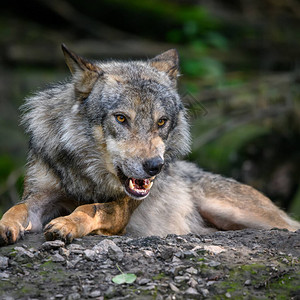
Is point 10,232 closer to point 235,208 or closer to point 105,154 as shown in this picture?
point 105,154

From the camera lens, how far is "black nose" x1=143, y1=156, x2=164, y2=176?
498 centimetres

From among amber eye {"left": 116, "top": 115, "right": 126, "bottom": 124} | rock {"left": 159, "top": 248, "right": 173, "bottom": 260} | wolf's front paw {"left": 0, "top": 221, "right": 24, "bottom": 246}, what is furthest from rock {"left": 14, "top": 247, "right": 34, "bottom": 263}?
amber eye {"left": 116, "top": 115, "right": 126, "bottom": 124}

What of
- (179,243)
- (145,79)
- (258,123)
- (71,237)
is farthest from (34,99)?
(258,123)

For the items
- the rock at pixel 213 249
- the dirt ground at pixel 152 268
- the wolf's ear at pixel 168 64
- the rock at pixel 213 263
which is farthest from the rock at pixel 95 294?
the wolf's ear at pixel 168 64

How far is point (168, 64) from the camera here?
21.2 feet

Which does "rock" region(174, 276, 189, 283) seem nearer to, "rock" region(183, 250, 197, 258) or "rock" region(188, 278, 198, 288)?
"rock" region(188, 278, 198, 288)

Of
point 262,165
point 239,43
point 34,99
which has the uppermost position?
point 239,43

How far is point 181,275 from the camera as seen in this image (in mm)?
4105

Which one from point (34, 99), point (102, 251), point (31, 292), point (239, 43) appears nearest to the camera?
point (31, 292)

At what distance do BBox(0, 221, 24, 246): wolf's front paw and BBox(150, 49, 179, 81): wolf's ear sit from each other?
2.43 m

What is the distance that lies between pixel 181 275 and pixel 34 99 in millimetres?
2973

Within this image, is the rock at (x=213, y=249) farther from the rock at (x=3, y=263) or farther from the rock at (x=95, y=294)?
the rock at (x=3, y=263)

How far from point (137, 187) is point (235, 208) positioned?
72.5 inches

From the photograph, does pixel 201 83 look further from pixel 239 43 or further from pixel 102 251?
pixel 102 251
